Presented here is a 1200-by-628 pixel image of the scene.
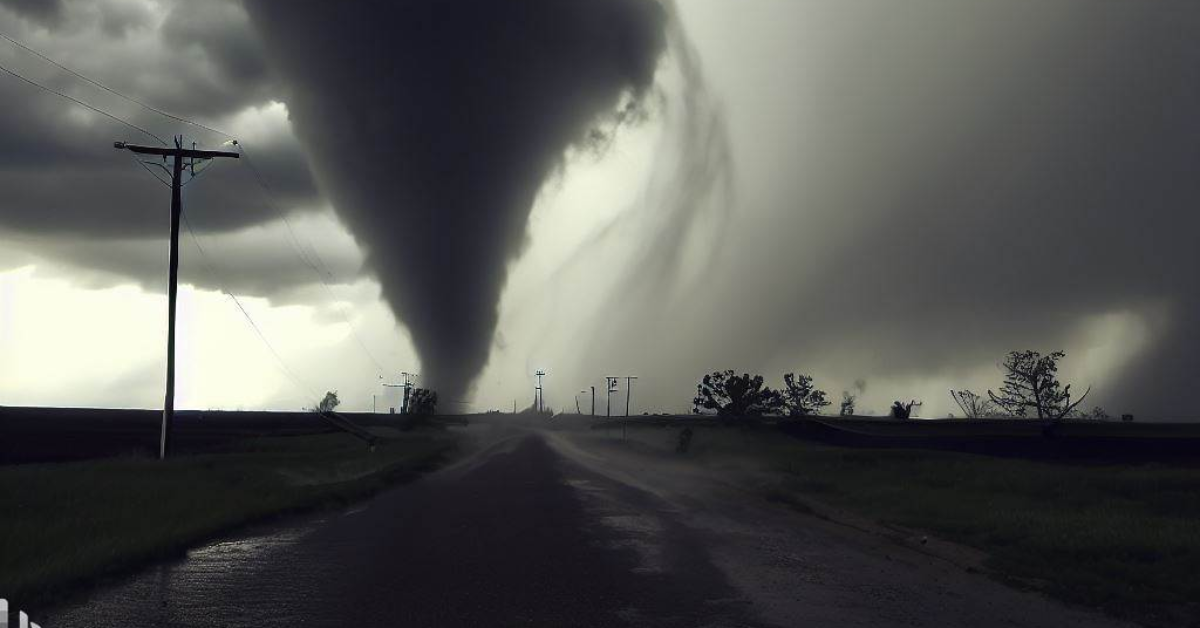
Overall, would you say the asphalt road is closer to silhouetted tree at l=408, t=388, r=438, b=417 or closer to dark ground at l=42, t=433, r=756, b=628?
dark ground at l=42, t=433, r=756, b=628

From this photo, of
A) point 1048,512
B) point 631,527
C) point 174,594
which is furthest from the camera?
point 1048,512

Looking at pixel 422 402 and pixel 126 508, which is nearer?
pixel 126 508

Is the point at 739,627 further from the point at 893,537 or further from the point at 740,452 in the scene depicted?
the point at 740,452

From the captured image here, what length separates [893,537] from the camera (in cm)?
2053

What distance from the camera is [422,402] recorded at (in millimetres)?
149375

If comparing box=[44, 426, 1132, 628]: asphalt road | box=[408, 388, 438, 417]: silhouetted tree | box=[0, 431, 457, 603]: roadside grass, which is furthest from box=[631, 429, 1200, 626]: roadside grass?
box=[408, 388, 438, 417]: silhouetted tree

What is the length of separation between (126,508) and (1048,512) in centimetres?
2243

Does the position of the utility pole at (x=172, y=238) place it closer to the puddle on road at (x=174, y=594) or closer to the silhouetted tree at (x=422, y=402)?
the puddle on road at (x=174, y=594)

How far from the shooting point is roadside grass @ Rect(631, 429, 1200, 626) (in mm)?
14250

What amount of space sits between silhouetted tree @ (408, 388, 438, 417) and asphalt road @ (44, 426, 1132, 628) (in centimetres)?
12104

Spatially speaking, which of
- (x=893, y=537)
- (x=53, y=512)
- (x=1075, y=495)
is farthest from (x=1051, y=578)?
(x=53, y=512)

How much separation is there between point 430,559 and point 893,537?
10.4 metres

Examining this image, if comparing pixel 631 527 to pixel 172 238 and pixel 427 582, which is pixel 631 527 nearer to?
pixel 427 582

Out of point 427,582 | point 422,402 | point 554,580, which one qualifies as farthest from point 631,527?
point 422,402
